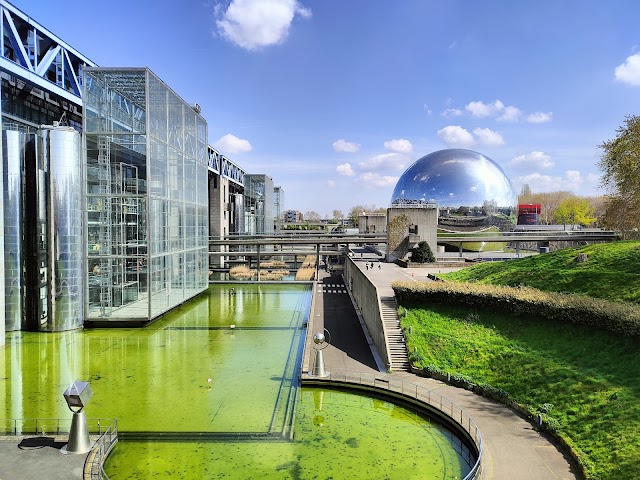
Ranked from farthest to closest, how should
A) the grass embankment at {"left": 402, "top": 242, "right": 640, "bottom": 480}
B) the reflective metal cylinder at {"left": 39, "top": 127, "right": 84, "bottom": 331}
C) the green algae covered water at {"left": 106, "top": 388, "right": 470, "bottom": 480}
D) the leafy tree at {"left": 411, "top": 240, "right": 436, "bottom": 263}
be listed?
the leafy tree at {"left": 411, "top": 240, "right": 436, "bottom": 263} < the reflective metal cylinder at {"left": 39, "top": 127, "right": 84, "bottom": 331} < the grass embankment at {"left": 402, "top": 242, "right": 640, "bottom": 480} < the green algae covered water at {"left": 106, "top": 388, "right": 470, "bottom": 480}

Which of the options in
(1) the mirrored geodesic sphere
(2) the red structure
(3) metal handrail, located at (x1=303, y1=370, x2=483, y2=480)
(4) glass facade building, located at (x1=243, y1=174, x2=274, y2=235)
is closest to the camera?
(3) metal handrail, located at (x1=303, y1=370, x2=483, y2=480)

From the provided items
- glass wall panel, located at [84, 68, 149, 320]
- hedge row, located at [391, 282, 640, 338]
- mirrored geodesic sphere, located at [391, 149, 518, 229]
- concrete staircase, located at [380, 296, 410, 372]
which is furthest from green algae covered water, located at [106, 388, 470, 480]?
mirrored geodesic sphere, located at [391, 149, 518, 229]

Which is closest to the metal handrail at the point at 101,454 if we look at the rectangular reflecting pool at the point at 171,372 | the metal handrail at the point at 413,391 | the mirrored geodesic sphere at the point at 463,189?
the rectangular reflecting pool at the point at 171,372

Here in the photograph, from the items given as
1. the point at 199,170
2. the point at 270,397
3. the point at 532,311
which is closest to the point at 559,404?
the point at 532,311

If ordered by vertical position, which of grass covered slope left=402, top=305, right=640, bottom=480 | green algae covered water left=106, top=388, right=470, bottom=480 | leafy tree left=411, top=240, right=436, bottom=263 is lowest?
green algae covered water left=106, top=388, right=470, bottom=480

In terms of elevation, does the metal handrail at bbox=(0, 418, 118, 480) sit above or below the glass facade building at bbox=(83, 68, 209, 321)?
below

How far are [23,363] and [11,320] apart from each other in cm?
671

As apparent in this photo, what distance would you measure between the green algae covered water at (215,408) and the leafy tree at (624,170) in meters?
20.3

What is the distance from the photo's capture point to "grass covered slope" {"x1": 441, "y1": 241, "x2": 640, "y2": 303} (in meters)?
20.3

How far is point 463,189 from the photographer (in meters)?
71.9

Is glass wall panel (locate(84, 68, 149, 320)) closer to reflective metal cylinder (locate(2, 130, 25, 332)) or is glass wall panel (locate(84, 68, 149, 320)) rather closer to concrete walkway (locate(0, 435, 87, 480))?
reflective metal cylinder (locate(2, 130, 25, 332))

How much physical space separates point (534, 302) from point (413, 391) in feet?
24.3

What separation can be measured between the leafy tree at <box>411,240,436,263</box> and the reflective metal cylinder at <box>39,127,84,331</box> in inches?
1048

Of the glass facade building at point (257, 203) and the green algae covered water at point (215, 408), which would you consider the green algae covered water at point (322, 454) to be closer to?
the green algae covered water at point (215, 408)
